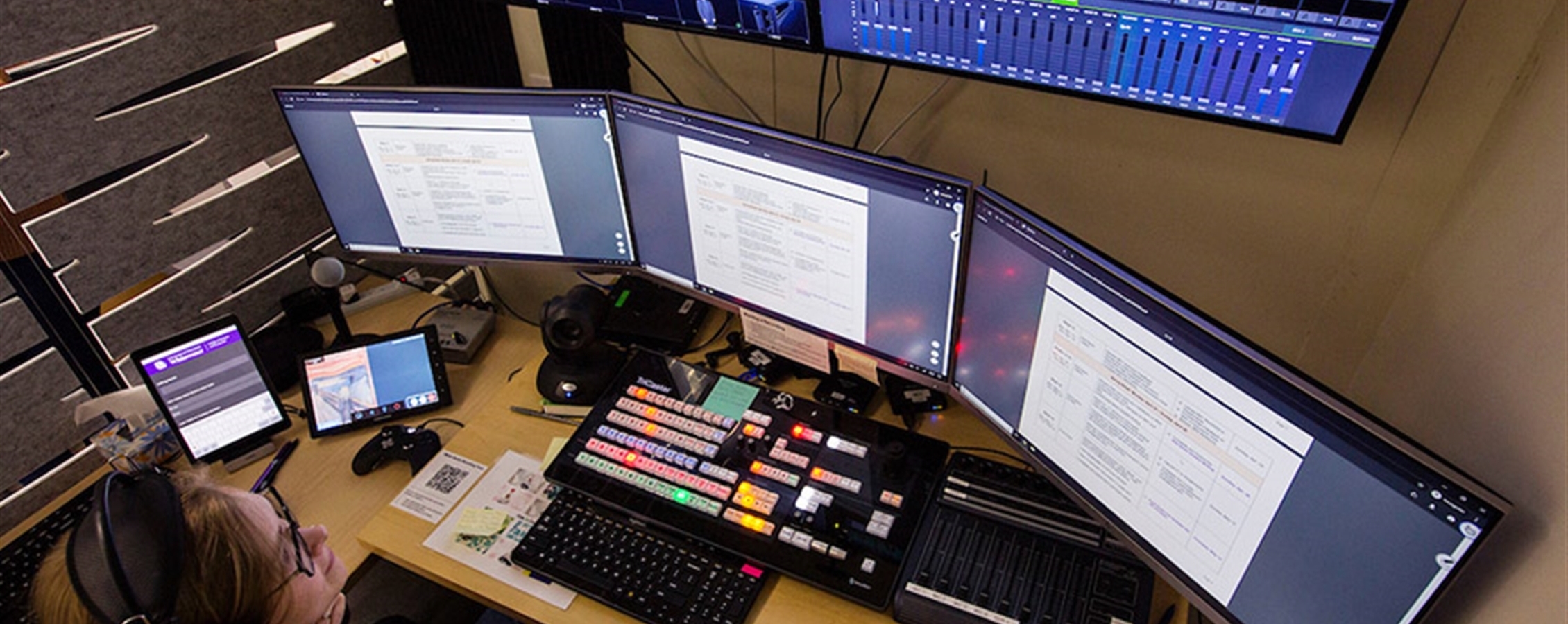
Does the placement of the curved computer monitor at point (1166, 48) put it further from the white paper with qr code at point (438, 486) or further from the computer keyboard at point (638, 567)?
the white paper with qr code at point (438, 486)

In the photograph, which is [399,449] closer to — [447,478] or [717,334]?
[447,478]

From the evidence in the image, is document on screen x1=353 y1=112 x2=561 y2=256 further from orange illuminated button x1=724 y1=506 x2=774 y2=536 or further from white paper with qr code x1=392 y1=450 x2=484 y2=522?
orange illuminated button x1=724 y1=506 x2=774 y2=536

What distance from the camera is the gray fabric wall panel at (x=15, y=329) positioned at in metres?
1.29

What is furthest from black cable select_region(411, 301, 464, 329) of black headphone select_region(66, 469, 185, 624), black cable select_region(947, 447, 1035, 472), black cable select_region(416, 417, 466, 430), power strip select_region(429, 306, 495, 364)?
black cable select_region(947, 447, 1035, 472)

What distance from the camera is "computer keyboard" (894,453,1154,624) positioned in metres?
1.10

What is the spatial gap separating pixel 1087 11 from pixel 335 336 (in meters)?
1.43

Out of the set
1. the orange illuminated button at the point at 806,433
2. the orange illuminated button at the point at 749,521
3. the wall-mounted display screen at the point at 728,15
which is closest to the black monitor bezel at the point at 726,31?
the wall-mounted display screen at the point at 728,15

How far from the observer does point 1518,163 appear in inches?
39.3

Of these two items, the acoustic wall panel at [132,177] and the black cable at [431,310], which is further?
the black cable at [431,310]

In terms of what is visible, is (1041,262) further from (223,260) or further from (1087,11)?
(223,260)

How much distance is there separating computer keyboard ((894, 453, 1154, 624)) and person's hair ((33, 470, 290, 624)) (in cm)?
73

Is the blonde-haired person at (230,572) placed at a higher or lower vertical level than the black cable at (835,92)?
lower

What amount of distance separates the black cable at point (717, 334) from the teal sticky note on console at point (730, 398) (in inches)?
6.4

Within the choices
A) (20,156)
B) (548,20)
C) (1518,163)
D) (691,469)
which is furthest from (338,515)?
(1518,163)
